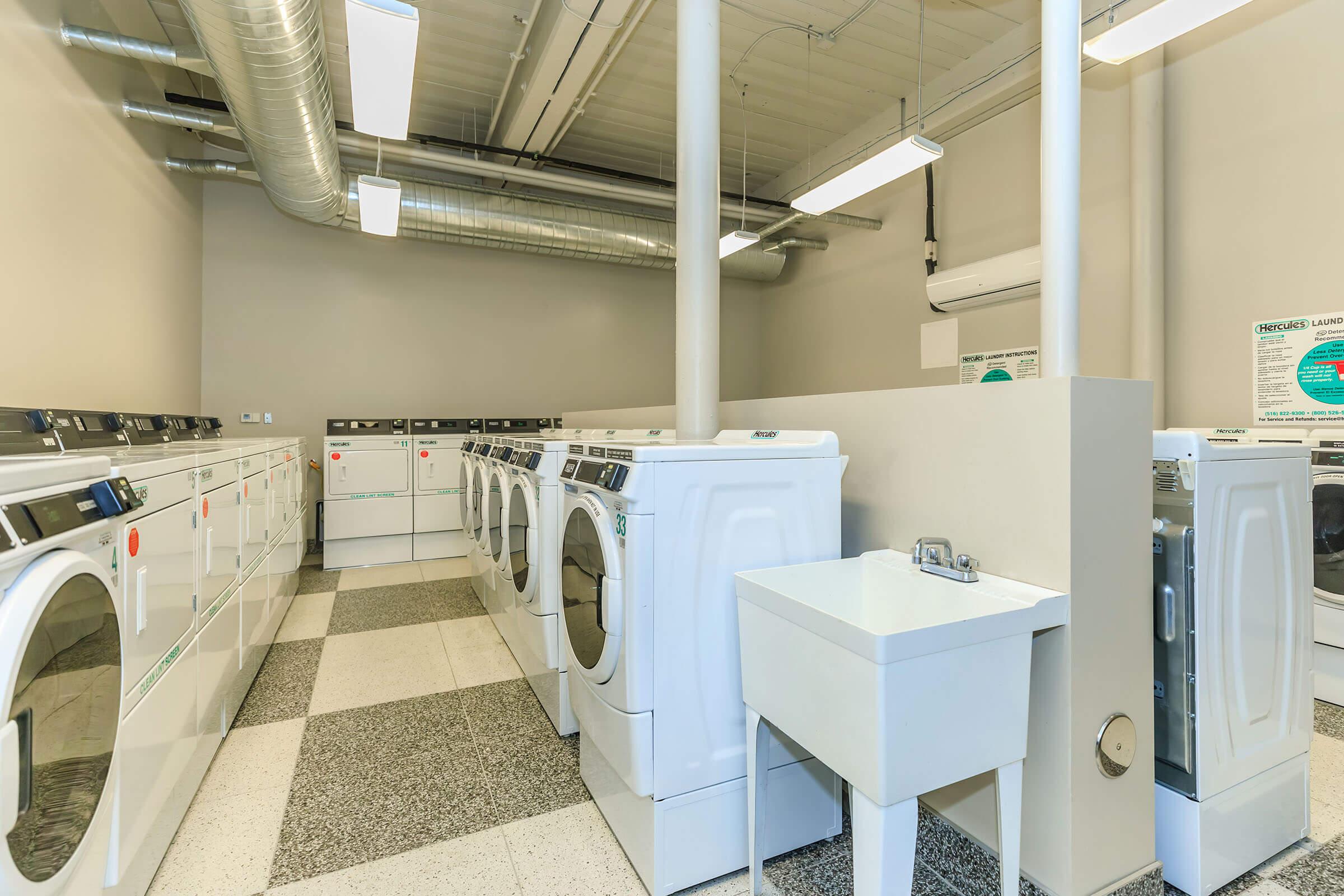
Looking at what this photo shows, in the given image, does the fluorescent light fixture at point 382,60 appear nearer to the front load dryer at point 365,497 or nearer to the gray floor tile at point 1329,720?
the front load dryer at point 365,497

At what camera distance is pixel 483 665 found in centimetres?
281

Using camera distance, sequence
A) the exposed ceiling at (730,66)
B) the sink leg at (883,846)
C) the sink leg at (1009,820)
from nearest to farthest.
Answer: the sink leg at (883,846) → the sink leg at (1009,820) → the exposed ceiling at (730,66)

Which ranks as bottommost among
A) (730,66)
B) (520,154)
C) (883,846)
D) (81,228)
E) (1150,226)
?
(883,846)

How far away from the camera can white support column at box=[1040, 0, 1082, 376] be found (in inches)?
60.4

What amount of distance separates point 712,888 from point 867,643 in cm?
91

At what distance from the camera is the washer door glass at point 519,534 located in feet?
7.77

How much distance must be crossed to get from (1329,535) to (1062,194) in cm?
209

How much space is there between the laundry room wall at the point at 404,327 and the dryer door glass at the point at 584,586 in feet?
14.1

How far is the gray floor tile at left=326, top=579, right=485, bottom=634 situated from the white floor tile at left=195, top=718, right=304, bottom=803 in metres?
1.07

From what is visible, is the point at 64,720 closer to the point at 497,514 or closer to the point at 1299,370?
the point at 497,514

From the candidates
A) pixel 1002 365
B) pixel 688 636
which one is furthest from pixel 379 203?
pixel 1002 365

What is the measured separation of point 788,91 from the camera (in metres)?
4.58

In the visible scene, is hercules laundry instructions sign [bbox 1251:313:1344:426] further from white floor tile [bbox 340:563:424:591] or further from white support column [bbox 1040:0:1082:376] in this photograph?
white floor tile [bbox 340:563:424:591]

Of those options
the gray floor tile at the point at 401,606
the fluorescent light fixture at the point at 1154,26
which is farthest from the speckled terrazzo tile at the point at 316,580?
the fluorescent light fixture at the point at 1154,26
